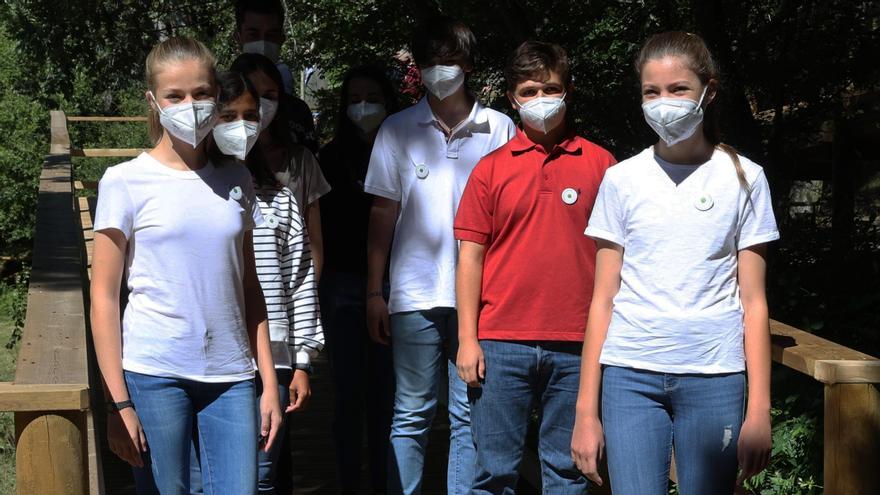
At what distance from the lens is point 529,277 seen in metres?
3.67

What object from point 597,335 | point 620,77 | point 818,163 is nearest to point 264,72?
point 597,335

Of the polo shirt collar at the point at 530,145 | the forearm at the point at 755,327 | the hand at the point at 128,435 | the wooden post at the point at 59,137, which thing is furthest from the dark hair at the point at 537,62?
the wooden post at the point at 59,137

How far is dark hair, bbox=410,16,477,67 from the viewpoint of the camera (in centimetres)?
434

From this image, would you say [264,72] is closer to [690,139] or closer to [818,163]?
[690,139]

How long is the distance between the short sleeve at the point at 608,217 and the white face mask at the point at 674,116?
0.20 m

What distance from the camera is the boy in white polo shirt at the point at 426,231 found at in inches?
165

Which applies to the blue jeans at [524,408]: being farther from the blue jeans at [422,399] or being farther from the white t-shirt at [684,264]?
the white t-shirt at [684,264]

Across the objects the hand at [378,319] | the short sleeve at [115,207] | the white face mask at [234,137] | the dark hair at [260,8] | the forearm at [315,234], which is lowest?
the hand at [378,319]

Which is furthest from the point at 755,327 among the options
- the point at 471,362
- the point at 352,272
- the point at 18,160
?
the point at 18,160

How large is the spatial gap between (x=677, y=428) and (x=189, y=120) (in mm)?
1474

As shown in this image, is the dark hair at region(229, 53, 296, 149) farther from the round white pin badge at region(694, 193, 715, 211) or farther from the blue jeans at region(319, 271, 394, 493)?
the round white pin badge at region(694, 193, 715, 211)

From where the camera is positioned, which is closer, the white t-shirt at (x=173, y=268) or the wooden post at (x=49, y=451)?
the wooden post at (x=49, y=451)

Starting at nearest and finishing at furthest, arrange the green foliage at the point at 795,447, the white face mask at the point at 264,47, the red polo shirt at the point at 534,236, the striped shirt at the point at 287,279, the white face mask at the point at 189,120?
the white face mask at the point at 189,120 → the red polo shirt at the point at 534,236 → the striped shirt at the point at 287,279 → the green foliage at the point at 795,447 → the white face mask at the point at 264,47

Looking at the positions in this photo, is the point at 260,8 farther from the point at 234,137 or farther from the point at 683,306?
the point at 683,306
